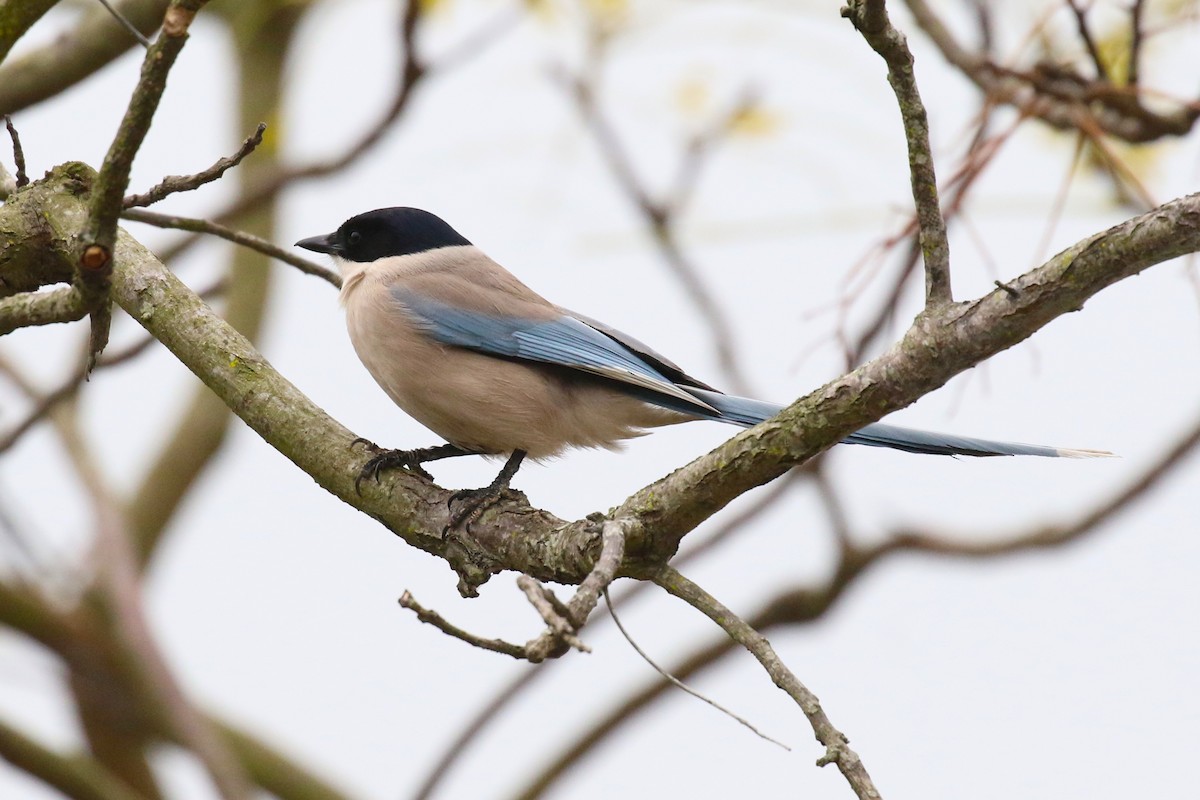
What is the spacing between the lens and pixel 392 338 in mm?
4863

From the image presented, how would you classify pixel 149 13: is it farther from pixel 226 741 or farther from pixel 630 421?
pixel 226 741

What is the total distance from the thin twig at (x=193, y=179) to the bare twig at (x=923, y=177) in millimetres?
1496

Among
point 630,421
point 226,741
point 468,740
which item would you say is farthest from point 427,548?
point 226,741

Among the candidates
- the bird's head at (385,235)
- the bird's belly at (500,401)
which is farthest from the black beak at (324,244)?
the bird's belly at (500,401)

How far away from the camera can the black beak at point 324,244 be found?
18.6 feet

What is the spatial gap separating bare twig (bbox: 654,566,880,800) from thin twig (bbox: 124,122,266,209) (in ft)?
4.70

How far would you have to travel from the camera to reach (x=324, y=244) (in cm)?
571

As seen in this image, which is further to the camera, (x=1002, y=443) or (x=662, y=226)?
(x=662, y=226)

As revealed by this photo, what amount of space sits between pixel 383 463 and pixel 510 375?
3.47 feet

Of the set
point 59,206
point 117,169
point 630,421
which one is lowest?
point 117,169

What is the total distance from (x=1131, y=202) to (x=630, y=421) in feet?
7.02

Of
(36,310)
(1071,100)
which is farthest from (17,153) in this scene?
(1071,100)

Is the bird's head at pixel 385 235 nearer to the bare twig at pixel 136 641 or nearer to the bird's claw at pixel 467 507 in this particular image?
the bare twig at pixel 136 641

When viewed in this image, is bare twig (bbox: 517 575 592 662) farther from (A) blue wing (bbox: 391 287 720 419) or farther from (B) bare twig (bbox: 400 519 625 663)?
(A) blue wing (bbox: 391 287 720 419)
